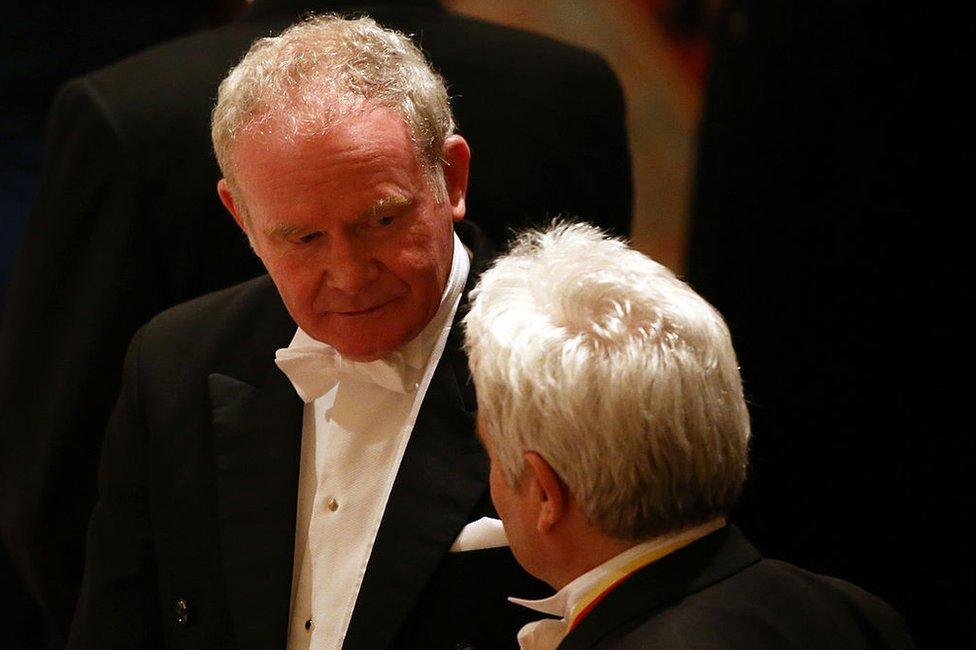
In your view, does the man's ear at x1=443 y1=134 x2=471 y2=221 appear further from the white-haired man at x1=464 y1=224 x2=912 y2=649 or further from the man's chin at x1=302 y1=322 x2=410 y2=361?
the white-haired man at x1=464 y1=224 x2=912 y2=649

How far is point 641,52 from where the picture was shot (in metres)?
2.24

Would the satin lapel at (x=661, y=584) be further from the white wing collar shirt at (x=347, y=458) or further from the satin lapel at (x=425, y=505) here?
the white wing collar shirt at (x=347, y=458)

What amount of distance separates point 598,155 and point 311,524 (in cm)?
89

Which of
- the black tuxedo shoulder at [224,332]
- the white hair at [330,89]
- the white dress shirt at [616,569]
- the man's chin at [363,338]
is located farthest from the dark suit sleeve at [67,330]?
the white dress shirt at [616,569]

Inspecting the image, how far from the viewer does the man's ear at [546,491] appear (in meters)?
1.44

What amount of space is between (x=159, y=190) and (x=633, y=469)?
1227mm

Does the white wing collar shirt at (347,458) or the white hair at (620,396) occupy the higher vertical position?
the white hair at (620,396)

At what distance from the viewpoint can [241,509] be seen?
6.18 feet

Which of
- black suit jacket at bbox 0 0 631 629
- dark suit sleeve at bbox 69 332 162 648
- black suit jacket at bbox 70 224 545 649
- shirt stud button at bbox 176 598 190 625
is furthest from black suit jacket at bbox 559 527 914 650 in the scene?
black suit jacket at bbox 0 0 631 629

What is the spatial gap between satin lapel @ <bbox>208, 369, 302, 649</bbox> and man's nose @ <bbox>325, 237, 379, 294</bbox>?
0.27 m

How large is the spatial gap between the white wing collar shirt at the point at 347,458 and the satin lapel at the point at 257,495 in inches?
1.1

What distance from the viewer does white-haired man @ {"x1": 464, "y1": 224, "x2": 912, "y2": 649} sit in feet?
4.58

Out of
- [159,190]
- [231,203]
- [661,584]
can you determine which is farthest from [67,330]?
[661,584]

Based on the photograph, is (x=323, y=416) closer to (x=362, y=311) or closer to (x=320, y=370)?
(x=320, y=370)
